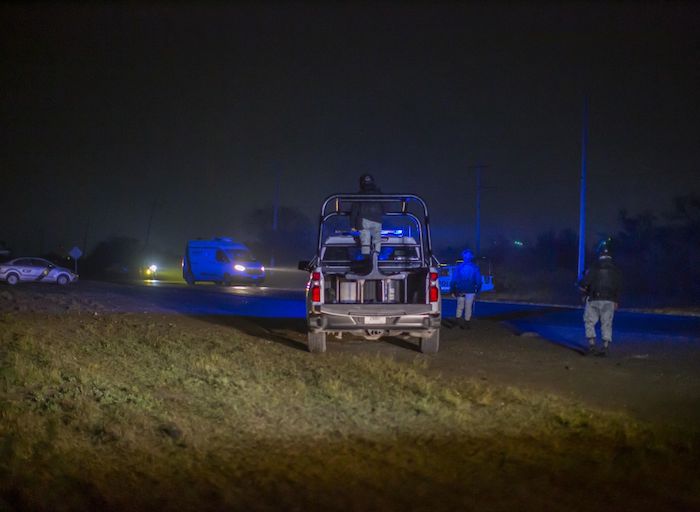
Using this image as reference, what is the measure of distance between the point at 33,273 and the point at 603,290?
105ft

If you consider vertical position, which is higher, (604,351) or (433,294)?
(433,294)

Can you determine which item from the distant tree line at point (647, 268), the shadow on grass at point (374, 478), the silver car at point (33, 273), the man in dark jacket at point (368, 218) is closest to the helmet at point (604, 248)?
the man in dark jacket at point (368, 218)

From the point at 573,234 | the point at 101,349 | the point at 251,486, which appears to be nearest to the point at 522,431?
the point at 251,486

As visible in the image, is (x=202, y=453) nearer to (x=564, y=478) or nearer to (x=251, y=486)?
(x=251, y=486)

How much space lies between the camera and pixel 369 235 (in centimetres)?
1334

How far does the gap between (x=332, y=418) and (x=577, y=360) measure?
5.98m

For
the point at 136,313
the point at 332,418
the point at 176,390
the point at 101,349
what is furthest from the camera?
the point at 136,313

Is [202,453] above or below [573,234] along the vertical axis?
below

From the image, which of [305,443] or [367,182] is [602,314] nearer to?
[367,182]

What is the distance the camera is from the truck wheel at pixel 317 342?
13008 mm

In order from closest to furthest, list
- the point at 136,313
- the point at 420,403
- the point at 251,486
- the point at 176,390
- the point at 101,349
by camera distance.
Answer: the point at 251,486 → the point at 420,403 → the point at 176,390 → the point at 101,349 → the point at 136,313

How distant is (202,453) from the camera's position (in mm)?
6809

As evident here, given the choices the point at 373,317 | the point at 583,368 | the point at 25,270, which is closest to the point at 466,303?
the point at 373,317

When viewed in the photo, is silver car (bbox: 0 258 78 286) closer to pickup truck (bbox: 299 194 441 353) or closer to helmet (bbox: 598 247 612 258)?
pickup truck (bbox: 299 194 441 353)
